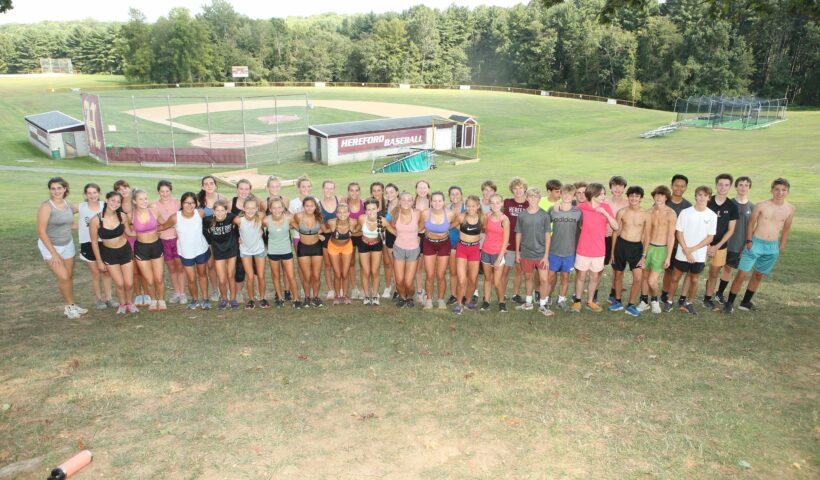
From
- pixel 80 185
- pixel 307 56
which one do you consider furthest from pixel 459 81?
pixel 80 185

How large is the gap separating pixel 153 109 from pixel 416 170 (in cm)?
3252

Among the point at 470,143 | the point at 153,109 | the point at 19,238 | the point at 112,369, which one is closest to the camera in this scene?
the point at 112,369

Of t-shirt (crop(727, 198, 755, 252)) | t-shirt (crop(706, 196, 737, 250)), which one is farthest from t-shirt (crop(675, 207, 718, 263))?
t-shirt (crop(727, 198, 755, 252))

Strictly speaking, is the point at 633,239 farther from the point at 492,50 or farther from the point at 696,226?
the point at 492,50

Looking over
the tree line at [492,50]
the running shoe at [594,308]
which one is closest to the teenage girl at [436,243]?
the running shoe at [594,308]

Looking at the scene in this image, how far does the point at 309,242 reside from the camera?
8.55 metres

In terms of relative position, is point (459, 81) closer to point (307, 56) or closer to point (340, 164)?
point (307, 56)

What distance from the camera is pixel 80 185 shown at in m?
24.6

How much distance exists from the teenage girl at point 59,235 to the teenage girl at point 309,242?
3282 mm

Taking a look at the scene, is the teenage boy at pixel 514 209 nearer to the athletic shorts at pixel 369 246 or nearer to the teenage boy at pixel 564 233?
the teenage boy at pixel 564 233

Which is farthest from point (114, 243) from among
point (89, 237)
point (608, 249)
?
point (608, 249)

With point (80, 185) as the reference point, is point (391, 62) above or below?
above

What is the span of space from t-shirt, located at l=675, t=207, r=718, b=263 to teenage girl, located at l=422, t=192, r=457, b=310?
11.3 feet

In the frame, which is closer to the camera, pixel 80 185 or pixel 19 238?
pixel 19 238
